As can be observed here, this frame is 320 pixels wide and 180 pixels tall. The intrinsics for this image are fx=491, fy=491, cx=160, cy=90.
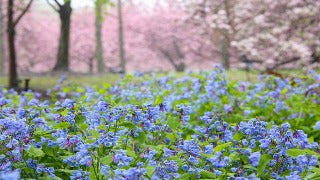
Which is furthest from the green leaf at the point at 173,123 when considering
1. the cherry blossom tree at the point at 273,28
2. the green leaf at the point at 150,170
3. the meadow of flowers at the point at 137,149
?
the cherry blossom tree at the point at 273,28

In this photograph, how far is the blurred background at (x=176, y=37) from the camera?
1866 cm

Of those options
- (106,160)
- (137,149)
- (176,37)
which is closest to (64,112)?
(106,160)

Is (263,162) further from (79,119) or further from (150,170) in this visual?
(79,119)

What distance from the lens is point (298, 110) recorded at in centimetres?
660

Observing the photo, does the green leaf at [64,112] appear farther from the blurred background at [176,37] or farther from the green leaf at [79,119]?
the blurred background at [176,37]

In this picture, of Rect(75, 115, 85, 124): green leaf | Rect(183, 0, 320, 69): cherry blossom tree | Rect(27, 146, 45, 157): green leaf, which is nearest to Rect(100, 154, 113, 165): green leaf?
Rect(27, 146, 45, 157): green leaf

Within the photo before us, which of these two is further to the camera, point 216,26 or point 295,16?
point 216,26

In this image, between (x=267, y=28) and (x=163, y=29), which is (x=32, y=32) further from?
(x=267, y=28)

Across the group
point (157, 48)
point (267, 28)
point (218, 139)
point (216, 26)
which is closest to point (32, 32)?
point (157, 48)

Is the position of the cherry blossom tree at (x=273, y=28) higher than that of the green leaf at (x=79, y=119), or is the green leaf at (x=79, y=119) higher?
the cherry blossom tree at (x=273, y=28)

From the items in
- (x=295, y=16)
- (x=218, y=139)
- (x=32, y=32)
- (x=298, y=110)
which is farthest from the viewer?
(x=32, y=32)

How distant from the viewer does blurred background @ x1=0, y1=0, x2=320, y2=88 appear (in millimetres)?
18656

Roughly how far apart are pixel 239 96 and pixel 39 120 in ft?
13.8

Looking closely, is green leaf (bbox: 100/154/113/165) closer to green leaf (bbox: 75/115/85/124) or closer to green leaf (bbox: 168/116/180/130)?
green leaf (bbox: 75/115/85/124)
